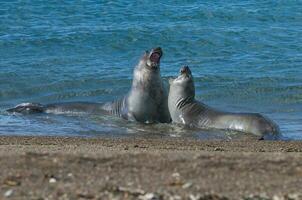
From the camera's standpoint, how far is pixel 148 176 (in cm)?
628

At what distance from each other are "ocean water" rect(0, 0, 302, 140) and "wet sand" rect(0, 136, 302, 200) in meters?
4.87

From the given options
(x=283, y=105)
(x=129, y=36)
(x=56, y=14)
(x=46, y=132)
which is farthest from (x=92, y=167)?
(x=56, y=14)

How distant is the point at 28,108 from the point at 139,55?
20.9 feet

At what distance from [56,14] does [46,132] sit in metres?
13.5

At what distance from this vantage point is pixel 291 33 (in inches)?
870

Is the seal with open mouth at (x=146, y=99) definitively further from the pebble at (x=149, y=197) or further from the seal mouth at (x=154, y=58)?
the pebble at (x=149, y=197)

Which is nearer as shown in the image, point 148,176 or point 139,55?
point 148,176

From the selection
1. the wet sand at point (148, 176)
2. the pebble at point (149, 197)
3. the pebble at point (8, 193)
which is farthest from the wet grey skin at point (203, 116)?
the pebble at point (8, 193)

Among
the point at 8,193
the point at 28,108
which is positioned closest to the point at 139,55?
the point at 28,108

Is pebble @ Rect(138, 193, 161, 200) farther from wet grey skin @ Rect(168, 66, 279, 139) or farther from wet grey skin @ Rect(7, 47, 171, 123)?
wet grey skin @ Rect(7, 47, 171, 123)

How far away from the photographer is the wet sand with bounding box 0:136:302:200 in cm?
584

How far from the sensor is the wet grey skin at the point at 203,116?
1170cm

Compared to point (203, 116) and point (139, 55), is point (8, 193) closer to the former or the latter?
point (203, 116)

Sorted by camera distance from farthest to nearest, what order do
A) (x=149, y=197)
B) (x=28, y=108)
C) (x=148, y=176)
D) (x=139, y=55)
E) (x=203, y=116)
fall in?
(x=139, y=55)
(x=28, y=108)
(x=203, y=116)
(x=148, y=176)
(x=149, y=197)
